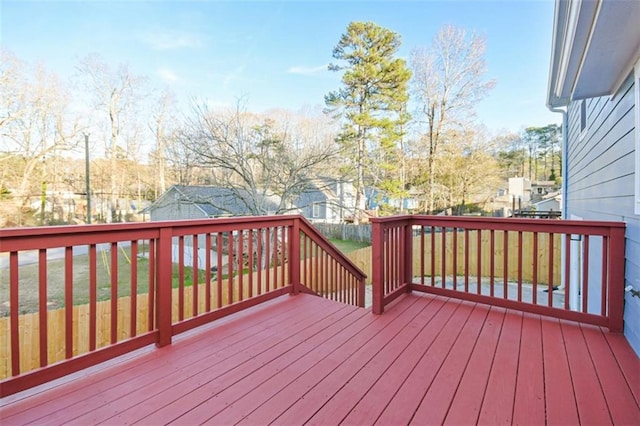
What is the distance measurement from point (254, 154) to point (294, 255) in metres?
6.64

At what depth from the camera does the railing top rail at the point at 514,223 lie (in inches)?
103

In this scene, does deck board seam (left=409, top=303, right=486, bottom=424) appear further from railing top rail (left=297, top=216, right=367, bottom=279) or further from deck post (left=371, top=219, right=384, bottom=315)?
railing top rail (left=297, top=216, right=367, bottom=279)

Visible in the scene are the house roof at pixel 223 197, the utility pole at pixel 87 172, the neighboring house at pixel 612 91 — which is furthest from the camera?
the utility pole at pixel 87 172

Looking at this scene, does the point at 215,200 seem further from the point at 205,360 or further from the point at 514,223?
the point at 514,223

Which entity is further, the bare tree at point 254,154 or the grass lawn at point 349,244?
the grass lawn at point 349,244

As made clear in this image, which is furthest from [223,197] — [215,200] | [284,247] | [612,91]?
[612,91]

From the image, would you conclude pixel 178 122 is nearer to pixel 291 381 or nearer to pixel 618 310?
pixel 291 381

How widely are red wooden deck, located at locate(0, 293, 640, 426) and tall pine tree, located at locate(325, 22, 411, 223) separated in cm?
1166

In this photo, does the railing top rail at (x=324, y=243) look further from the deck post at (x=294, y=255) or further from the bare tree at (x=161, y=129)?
the bare tree at (x=161, y=129)

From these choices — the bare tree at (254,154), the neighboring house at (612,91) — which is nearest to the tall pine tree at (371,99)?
the bare tree at (254,154)

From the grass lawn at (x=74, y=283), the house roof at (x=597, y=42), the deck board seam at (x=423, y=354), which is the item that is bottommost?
the grass lawn at (x=74, y=283)

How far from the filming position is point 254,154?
958 cm

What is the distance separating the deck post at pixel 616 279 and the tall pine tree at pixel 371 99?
1147 cm

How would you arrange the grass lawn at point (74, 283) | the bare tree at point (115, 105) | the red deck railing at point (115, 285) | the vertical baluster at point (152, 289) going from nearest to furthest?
the red deck railing at point (115, 285), the vertical baluster at point (152, 289), the grass lawn at point (74, 283), the bare tree at point (115, 105)
